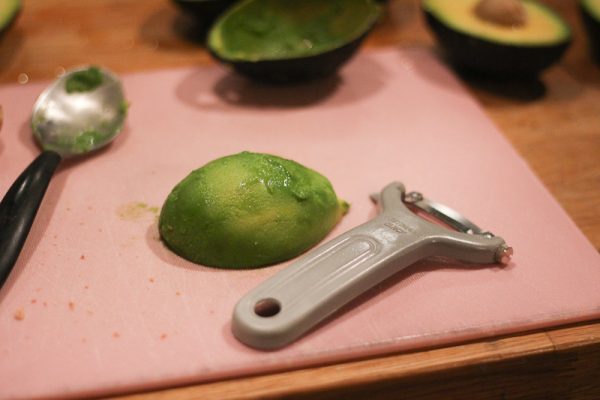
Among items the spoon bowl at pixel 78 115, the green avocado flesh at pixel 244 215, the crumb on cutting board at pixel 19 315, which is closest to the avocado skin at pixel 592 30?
the green avocado flesh at pixel 244 215

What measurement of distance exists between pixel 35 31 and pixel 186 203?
2.53ft

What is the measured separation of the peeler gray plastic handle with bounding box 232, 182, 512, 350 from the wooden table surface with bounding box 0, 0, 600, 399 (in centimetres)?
5

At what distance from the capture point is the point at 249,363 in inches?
24.1

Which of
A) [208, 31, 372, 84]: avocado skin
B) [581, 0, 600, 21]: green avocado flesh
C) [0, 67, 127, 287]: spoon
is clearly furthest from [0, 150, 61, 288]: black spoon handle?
[581, 0, 600, 21]: green avocado flesh

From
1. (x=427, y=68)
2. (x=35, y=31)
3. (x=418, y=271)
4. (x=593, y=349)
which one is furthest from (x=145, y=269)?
(x=35, y=31)

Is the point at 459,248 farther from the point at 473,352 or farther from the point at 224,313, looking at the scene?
the point at 224,313

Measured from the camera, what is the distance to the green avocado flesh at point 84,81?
0.99 meters

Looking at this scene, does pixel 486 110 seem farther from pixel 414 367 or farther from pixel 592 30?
pixel 414 367

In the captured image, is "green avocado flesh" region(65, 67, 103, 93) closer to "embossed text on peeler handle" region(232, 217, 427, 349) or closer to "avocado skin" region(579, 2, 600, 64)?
"embossed text on peeler handle" region(232, 217, 427, 349)

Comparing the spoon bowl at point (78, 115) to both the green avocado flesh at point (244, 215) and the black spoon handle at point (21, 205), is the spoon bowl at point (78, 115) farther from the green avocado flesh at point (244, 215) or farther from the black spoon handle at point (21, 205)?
the green avocado flesh at point (244, 215)

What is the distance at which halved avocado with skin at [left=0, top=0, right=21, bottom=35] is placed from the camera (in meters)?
1.12

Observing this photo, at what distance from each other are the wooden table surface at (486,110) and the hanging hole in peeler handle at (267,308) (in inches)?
2.6

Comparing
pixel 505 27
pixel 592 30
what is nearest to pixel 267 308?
pixel 505 27

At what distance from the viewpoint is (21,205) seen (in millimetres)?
750
